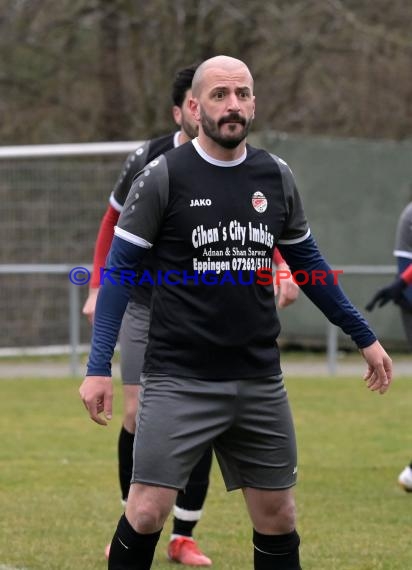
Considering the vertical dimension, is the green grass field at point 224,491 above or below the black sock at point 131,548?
below

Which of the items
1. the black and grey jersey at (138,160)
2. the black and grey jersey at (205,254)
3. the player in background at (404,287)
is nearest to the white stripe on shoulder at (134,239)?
the black and grey jersey at (205,254)

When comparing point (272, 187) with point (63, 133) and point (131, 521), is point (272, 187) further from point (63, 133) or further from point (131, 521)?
point (63, 133)

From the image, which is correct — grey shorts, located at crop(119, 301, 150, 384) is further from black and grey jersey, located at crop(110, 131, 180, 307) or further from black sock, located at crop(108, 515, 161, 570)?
black sock, located at crop(108, 515, 161, 570)

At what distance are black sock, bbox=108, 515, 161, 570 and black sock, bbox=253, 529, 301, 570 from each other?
0.41 metres

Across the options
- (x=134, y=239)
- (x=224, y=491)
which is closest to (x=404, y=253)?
(x=224, y=491)

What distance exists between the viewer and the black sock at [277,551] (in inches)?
195

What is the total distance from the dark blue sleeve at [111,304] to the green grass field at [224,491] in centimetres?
210

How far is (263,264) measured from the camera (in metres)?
4.96

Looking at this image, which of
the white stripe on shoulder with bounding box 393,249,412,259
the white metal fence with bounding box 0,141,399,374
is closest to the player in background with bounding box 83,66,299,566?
the white stripe on shoulder with bounding box 393,249,412,259

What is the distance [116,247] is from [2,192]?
12.9 meters

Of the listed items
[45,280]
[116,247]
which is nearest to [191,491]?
[116,247]

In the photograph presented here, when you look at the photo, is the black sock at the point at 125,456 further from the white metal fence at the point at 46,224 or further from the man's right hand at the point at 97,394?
the white metal fence at the point at 46,224

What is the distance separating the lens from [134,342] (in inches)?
254

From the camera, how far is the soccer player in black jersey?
15.7ft
